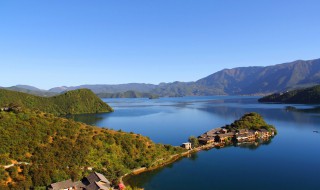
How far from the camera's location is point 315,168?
57062 mm

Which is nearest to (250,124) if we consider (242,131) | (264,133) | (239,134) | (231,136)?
(264,133)

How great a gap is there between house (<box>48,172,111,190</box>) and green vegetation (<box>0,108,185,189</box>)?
2222 mm

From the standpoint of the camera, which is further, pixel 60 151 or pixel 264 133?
pixel 264 133

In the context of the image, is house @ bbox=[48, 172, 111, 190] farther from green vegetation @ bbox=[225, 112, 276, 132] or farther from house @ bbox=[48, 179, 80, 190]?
green vegetation @ bbox=[225, 112, 276, 132]

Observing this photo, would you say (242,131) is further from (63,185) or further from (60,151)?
(63,185)

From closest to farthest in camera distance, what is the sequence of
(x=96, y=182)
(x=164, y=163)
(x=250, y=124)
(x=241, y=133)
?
1. (x=96, y=182)
2. (x=164, y=163)
3. (x=241, y=133)
4. (x=250, y=124)

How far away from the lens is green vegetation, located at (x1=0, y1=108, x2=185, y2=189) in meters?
43.4

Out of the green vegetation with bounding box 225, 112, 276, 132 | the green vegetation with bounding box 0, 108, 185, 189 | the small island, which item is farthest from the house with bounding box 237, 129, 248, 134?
the green vegetation with bounding box 0, 108, 185, 189

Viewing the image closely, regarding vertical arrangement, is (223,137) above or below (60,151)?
below

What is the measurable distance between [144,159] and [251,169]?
21830 mm

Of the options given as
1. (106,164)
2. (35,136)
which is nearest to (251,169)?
(106,164)

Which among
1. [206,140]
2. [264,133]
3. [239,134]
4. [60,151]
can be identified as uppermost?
[60,151]

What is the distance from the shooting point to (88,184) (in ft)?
141

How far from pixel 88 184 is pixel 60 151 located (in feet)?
31.5
